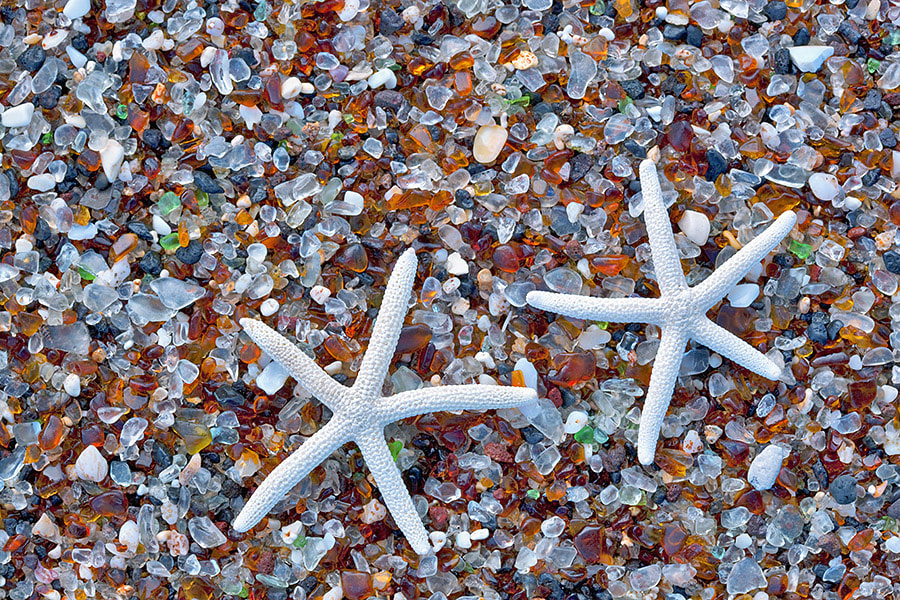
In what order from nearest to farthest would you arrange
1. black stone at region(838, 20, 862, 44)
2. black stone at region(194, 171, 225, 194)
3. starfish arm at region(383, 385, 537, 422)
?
1. starfish arm at region(383, 385, 537, 422)
2. black stone at region(194, 171, 225, 194)
3. black stone at region(838, 20, 862, 44)

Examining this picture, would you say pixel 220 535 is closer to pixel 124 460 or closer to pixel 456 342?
pixel 124 460

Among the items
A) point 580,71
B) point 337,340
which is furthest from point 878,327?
A: point 337,340

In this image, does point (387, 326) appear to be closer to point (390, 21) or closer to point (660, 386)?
point (660, 386)

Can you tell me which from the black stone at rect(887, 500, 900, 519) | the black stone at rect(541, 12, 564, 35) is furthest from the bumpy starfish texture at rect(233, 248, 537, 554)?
the black stone at rect(887, 500, 900, 519)

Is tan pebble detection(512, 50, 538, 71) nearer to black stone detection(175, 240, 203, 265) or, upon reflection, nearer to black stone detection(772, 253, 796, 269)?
black stone detection(772, 253, 796, 269)

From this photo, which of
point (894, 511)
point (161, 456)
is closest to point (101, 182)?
point (161, 456)

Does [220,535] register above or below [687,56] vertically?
below

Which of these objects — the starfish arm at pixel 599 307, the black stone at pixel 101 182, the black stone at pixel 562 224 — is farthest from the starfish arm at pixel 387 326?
the black stone at pixel 101 182

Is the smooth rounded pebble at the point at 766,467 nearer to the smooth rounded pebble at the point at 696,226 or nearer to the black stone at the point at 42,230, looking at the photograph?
the smooth rounded pebble at the point at 696,226
